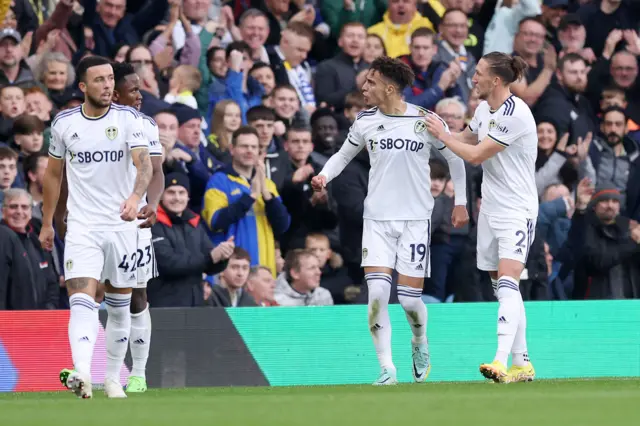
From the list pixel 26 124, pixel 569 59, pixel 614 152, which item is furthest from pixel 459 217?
pixel 569 59

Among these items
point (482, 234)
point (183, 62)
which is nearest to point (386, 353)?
point (482, 234)

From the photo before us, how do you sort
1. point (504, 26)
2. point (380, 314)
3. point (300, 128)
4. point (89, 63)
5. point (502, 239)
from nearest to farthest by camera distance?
point (89, 63) → point (502, 239) → point (380, 314) → point (300, 128) → point (504, 26)

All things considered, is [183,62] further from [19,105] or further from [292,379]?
[292,379]

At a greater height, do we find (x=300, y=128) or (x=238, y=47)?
(x=238, y=47)

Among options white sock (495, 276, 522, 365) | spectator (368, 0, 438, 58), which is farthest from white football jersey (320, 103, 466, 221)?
spectator (368, 0, 438, 58)

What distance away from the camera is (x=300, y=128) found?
15.3 m

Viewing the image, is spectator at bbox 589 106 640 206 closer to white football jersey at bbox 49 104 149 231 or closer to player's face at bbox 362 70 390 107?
player's face at bbox 362 70 390 107

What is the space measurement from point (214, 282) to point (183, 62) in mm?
2963

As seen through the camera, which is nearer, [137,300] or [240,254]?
[137,300]

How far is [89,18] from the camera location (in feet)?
51.5

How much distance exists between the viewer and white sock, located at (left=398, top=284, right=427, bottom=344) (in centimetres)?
1152

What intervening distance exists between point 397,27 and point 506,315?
7.21m

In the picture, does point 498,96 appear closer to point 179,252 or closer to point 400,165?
point 400,165

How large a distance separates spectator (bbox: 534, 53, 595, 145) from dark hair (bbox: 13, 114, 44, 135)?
6.32m
